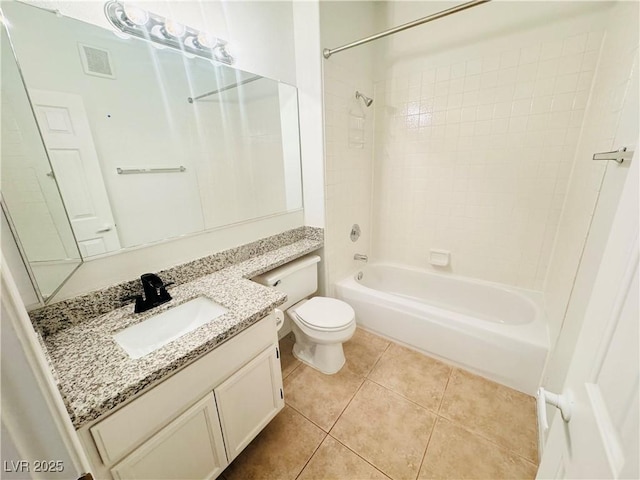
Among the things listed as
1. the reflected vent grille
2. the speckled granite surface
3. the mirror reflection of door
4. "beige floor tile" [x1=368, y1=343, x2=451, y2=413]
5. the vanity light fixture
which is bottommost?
"beige floor tile" [x1=368, y1=343, x2=451, y2=413]

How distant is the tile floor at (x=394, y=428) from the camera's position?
119cm

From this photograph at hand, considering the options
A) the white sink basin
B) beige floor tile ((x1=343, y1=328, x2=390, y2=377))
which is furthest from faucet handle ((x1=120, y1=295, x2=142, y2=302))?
beige floor tile ((x1=343, y1=328, x2=390, y2=377))

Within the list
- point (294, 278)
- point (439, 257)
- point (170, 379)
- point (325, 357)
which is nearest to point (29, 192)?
point (170, 379)

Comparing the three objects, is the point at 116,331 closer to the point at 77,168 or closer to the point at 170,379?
the point at 170,379

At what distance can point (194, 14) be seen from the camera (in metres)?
1.25

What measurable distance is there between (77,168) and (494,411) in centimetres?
237

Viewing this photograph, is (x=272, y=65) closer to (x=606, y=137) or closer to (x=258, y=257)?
(x=258, y=257)

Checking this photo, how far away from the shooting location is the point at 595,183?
1208 millimetres

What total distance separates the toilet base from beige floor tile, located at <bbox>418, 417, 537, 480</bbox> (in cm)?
66

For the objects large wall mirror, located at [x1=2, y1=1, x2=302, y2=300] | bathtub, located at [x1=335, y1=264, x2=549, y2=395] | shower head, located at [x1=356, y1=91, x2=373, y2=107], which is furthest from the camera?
shower head, located at [x1=356, y1=91, x2=373, y2=107]

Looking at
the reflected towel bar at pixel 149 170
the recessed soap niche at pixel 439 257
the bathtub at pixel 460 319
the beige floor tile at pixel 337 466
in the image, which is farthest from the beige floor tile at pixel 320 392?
the reflected towel bar at pixel 149 170

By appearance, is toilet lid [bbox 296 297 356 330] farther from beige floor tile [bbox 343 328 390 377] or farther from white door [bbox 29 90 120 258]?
white door [bbox 29 90 120 258]

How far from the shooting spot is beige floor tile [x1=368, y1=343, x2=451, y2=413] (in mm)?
1546

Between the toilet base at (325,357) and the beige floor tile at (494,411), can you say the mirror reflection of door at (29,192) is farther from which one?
the beige floor tile at (494,411)
